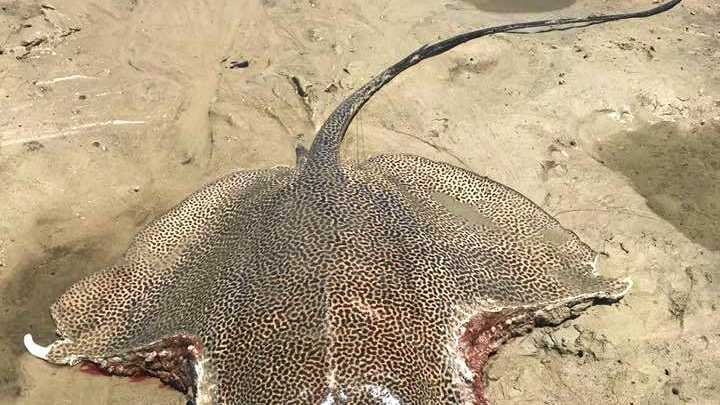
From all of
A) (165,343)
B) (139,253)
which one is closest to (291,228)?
(165,343)

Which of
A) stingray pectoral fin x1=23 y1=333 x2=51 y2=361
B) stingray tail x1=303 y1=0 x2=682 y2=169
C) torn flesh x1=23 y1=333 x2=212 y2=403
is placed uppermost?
stingray tail x1=303 y1=0 x2=682 y2=169

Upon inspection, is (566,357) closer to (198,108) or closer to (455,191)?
(455,191)

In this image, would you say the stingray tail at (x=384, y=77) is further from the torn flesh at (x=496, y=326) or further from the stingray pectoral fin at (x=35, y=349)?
the stingray pectoral fin at (x=35, y=349)

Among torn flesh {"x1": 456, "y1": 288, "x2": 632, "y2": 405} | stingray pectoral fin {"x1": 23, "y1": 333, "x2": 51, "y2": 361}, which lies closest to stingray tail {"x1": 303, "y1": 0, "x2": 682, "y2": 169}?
torn flesh {"x1": 456, "y1": 288, "x2": 632, "y2": 405}

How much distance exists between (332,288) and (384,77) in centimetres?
461

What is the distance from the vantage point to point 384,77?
8.05m

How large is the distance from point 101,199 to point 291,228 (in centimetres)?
352

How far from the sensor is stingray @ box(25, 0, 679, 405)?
13.1 feet

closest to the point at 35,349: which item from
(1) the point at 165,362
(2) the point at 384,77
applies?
(1) the point at 165,362

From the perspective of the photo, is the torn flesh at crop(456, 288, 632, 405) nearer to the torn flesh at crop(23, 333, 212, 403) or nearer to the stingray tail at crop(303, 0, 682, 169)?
the torn flesh at crop(23, 333, 212, 403)

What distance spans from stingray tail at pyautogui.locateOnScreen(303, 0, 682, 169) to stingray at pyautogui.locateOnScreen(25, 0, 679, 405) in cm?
6

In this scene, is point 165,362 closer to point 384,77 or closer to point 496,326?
point 496,326

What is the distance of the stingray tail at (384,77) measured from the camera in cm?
634

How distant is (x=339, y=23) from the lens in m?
9.61
